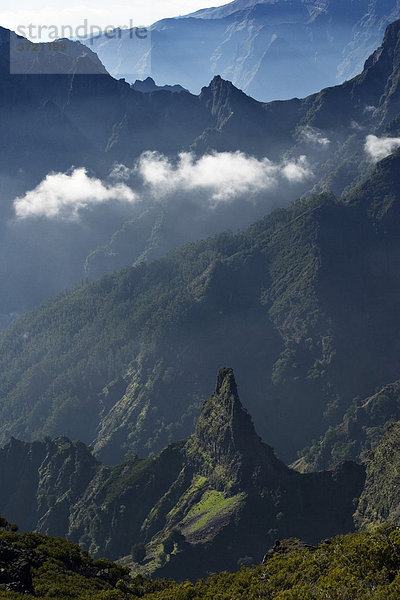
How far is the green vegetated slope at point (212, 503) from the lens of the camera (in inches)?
6211

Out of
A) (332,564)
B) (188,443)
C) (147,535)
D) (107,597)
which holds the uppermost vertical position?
(188,443)

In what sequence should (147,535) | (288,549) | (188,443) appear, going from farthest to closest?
1. (188,443)
2. (147,535)
3. (288,549)

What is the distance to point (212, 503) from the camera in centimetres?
17050

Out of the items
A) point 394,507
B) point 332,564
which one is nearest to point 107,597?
point 332,564

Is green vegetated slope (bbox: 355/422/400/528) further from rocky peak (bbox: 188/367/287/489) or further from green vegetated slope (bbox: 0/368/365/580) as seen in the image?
rocky peak (bbox: 188/367/287/489)

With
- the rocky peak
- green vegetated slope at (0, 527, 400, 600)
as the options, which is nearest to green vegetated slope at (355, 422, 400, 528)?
the rocky peak

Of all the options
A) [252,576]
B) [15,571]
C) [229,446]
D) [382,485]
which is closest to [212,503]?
[229,446]

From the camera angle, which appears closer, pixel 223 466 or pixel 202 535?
pixel 202 535

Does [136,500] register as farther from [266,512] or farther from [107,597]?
[107,597]

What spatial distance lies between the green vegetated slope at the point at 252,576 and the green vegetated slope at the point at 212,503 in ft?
201

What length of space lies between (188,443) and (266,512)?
39.2m

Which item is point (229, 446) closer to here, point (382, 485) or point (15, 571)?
point (382, 485)

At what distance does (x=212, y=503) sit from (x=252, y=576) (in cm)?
9039

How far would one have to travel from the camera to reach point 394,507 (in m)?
142
